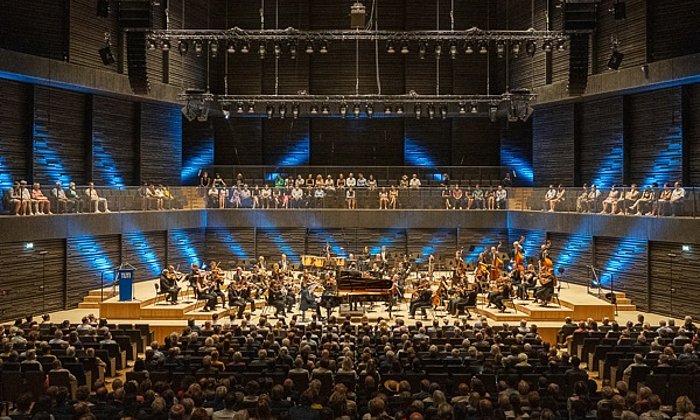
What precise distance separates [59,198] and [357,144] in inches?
650

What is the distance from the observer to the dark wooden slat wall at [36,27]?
24.5 metres

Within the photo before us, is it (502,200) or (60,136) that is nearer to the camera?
(60,136)

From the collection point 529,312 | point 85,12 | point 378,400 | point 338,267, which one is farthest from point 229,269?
point 378,400

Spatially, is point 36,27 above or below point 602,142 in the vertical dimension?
above

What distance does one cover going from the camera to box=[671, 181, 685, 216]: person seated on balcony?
22203 millimetres

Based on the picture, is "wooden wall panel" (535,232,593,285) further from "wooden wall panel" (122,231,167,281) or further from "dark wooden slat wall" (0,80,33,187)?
"dark wooden slat wall" (0,80,33,187)

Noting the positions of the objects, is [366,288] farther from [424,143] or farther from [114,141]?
[424,143]

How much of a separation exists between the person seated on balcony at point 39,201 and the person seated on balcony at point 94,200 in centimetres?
191

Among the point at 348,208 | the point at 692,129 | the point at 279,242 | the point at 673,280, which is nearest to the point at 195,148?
the point at 279,242

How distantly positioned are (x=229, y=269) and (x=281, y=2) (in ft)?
45.3

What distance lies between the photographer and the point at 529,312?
72.2ft

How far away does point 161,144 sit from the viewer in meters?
32.2

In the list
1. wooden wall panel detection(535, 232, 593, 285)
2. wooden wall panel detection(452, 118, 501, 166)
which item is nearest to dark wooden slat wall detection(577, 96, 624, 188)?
wooden wall panel detection(535, 232, 593, 285)

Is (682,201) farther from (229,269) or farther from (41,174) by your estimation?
(41,174)
